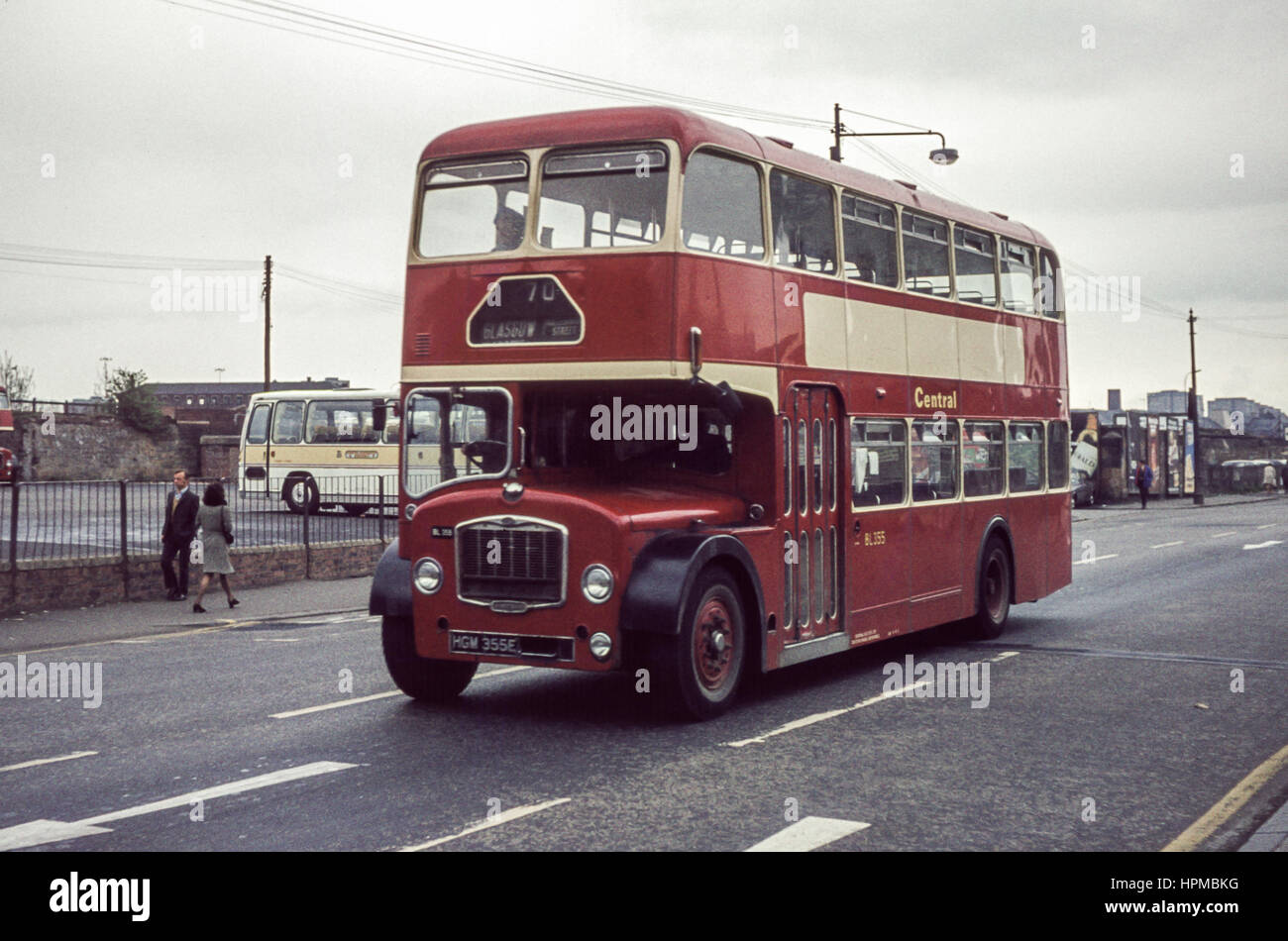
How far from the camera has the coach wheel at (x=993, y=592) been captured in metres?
13.9

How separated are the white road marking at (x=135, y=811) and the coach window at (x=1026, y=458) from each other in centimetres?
893

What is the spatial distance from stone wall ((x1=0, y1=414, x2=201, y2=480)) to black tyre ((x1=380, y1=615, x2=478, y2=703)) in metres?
38.5

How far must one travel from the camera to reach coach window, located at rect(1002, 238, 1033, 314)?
1438 cm

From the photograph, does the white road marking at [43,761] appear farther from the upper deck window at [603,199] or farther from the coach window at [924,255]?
the coach window at [924,255]

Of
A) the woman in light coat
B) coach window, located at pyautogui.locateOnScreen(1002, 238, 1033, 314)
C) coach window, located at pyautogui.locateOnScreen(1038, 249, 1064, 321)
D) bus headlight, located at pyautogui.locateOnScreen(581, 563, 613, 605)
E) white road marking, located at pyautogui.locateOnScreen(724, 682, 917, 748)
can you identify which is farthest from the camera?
the woman in light coat

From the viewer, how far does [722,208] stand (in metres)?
9.70

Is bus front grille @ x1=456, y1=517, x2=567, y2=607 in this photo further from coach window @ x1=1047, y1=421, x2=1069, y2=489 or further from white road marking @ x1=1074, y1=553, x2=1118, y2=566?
white road marking @ x1=1074, y1=553, x2=1118, y2=566

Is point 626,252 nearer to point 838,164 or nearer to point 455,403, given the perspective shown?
point 455,403

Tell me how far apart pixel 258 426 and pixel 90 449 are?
15022mm

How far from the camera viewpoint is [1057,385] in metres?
15.9

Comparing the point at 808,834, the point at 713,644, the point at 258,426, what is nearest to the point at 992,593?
the point at 713,644

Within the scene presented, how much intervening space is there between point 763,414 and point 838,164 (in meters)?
2.63

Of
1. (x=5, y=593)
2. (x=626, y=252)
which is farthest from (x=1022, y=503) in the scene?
(x=5, y=593)

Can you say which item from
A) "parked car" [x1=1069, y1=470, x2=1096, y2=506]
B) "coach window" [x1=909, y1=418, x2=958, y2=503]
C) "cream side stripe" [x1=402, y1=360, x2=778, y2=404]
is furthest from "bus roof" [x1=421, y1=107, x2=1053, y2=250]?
"parked car" [x1=1069, y1=470, x2=1096, y2=506]
